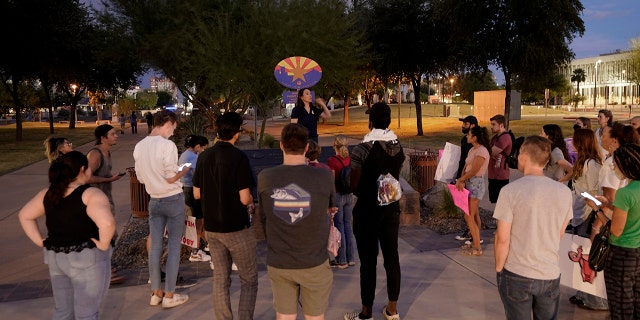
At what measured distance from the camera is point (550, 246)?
3344 millimetres

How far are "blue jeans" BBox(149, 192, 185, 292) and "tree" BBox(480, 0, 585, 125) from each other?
21.5m

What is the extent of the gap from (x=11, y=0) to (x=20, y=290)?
23.6m

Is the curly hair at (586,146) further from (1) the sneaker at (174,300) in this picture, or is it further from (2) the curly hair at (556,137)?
(1) the sneaker at (174,300)

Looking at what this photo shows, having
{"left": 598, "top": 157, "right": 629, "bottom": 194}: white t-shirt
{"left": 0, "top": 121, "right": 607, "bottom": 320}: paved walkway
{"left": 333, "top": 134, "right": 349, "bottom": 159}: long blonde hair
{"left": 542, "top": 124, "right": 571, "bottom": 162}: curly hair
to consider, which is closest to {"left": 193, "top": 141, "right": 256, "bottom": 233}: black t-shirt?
{"left": 0, "top": 121, "right": 607, "bottom": 320}: paved walkway

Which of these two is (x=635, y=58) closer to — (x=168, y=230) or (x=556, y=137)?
(x=556, y=137)

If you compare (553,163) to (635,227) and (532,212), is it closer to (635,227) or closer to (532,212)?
(635,227)

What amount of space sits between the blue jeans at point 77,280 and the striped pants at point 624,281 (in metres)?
3.63

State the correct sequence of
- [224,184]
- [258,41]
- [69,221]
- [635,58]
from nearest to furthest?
[69,221] → [224,184] → [258,41] → [635,58]

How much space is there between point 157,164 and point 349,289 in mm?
2433

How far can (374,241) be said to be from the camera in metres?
4.64

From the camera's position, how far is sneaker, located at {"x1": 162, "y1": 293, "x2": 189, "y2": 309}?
17.2ft

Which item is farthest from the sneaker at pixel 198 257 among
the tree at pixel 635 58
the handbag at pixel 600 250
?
the tree at pixel 635 58

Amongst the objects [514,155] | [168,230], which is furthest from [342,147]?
[514,155]

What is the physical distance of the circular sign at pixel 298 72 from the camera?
548 inches
